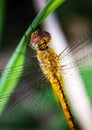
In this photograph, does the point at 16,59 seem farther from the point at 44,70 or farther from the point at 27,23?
the point at 27,23

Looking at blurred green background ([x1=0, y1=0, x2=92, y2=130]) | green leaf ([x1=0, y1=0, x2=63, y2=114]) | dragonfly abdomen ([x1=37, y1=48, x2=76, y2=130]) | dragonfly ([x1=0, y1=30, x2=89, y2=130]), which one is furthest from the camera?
blurred green background ([x1=0, y1=0, x2=92, y2=130])

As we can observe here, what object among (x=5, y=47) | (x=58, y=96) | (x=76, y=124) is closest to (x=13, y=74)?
(x=58, y=96)

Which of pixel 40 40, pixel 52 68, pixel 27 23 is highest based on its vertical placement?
pixel 27 23

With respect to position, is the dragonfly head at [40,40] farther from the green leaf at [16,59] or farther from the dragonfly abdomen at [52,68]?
the green leaf at [16,59]

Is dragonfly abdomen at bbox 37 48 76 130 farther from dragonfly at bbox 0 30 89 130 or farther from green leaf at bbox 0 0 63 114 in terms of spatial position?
green leaf at bbox 0 0 63 114

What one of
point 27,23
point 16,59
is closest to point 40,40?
point 16,59

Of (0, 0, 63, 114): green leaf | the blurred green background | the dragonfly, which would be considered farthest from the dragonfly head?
the blurred green background

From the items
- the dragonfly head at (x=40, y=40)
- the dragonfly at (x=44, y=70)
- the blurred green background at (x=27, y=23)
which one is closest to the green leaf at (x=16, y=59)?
the dragonfly at (x=44, y=70)

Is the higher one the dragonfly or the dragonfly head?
the dragonfly head
